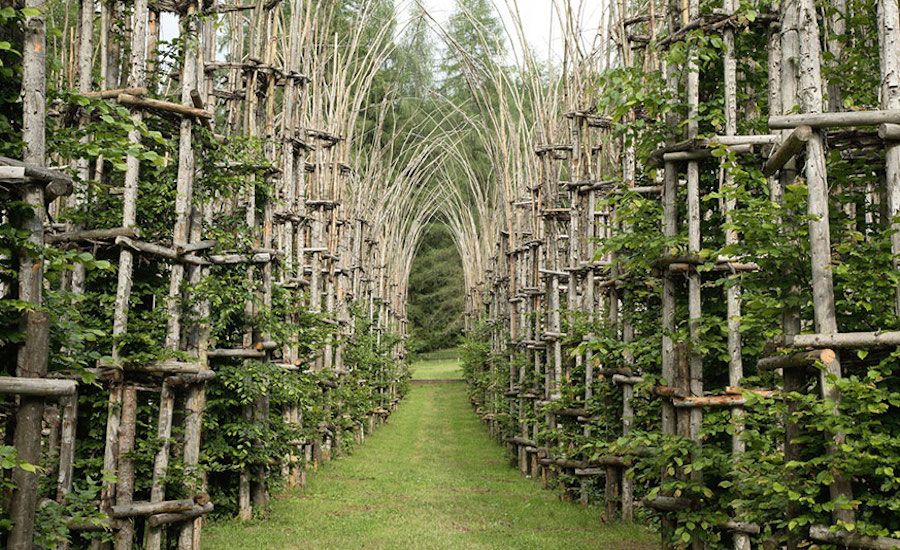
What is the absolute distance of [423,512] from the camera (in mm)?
13992

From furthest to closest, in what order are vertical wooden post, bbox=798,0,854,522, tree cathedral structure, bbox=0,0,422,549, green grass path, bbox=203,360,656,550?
green grass path, bbox=203,360,656,550, tree cathedral structure, bbox=0,0,422,549, vertical wooden post, bbox=798,0,854,522

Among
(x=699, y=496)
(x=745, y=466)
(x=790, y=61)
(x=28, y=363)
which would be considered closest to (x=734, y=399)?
(x=699, y=496)

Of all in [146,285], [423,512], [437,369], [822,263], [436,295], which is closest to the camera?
[822,263]

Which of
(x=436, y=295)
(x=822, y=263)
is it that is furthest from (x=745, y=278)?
(x=436, y=295)

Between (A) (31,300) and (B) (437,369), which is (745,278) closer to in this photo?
(A) (31,300)

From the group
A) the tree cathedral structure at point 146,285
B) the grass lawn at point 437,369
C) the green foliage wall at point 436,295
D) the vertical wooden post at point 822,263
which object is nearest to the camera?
Answer: the vertical wooden post at point 822,263

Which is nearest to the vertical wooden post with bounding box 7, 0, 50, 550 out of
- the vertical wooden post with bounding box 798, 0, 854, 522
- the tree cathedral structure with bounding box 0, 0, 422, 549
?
the tree cathedral structure with bounding box 0, 0, 422, 549

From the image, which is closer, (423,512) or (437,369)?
(423,512)

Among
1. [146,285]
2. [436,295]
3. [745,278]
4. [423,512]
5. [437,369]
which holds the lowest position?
[423,512]

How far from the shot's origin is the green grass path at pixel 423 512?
1161cm

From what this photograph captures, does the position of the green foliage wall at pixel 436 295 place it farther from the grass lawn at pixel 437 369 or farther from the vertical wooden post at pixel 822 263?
the vertical wooden post at pixel 822 263

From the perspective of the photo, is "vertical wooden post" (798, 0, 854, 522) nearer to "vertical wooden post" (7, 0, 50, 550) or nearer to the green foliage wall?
"vertical wooden post" (7, 0, 50, 550)

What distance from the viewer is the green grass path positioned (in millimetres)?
11609

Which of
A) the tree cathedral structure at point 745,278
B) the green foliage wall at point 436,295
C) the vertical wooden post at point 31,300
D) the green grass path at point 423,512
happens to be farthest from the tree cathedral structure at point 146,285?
the green foliage wall at point 436,295
